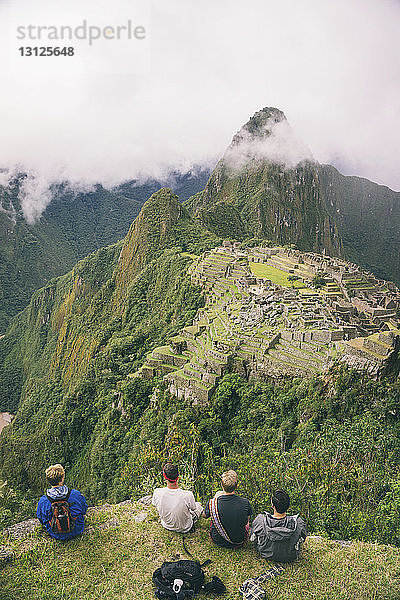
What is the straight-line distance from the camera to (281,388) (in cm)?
2003

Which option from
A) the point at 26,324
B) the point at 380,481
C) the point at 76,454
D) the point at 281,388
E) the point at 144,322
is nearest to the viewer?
the point at 380,481

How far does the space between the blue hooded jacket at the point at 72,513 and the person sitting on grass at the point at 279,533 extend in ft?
9.78

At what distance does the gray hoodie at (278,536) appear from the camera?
6.56m

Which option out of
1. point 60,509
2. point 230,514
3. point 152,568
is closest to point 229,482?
point 230,514

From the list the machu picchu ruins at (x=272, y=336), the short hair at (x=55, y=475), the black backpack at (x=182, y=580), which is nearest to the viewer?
the black backpack at (x=182, y=580)

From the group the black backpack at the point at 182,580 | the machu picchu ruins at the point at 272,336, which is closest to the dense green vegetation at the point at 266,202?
the machu picchu ruins at the point at 272,336

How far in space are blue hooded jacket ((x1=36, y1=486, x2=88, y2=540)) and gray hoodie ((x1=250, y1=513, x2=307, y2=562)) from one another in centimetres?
298

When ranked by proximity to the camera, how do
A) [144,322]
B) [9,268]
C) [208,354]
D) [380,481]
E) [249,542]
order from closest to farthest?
[249,542] < [380,481] < [208,354] < [144,322] < [9,268]

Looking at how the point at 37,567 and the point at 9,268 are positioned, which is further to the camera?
the point at 9,268

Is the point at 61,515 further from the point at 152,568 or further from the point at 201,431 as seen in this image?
the point at 201,431

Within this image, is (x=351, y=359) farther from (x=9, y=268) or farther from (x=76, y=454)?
(x=9, y=268)

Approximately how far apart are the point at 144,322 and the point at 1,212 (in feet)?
514

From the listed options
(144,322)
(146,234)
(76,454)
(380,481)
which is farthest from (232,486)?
(146,234)

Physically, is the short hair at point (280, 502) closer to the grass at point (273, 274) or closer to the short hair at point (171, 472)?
the short hair at point (171, 472)
